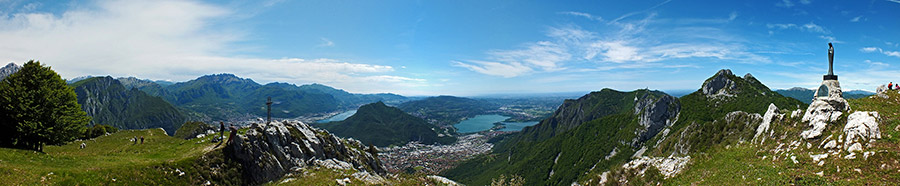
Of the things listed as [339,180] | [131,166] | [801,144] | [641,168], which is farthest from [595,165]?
[131,166]

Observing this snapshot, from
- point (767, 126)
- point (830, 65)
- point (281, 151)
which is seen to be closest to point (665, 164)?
point (767, 126)

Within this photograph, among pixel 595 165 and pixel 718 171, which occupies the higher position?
pixel 718 171

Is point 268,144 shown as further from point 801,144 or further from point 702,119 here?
point 702,119

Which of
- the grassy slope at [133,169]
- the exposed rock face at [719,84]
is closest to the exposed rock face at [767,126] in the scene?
the grassy slope at [133,169]

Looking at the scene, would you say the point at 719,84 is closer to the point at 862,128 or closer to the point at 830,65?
the point at 830,65

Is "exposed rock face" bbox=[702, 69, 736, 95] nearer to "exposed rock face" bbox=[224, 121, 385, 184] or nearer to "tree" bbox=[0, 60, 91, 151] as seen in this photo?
"exposed rock face" bbox=[224, 121, 385, 184]

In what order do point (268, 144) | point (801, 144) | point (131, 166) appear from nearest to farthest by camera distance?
1. point (801, 144)
2. point (131, 166)
3. point (268, 144)
